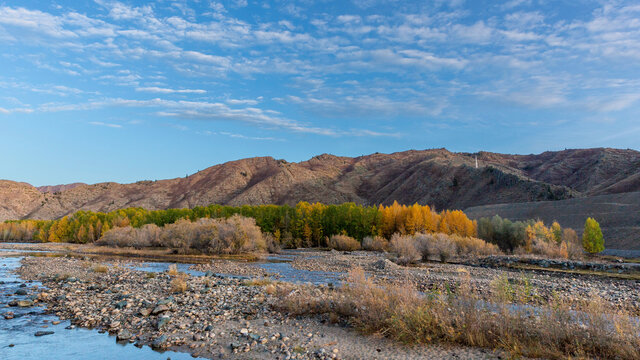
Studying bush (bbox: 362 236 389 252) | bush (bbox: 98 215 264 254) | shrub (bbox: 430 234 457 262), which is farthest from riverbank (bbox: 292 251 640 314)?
bush (bbox: 362 236 389 252)

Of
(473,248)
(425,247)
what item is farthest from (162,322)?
Answer: (473,248)

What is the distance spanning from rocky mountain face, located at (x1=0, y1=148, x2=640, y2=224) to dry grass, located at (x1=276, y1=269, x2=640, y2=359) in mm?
87922

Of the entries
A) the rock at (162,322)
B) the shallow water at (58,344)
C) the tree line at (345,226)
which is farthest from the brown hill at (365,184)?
the shallow water at (58,344)

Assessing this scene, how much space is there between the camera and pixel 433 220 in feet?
174

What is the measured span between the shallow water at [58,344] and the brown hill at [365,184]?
302ft

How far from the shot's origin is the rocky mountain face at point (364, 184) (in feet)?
332

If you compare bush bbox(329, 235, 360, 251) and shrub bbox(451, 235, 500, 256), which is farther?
bush bbox(329, 235, 360, 251)

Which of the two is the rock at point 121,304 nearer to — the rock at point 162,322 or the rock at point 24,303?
the rock at point 162,322

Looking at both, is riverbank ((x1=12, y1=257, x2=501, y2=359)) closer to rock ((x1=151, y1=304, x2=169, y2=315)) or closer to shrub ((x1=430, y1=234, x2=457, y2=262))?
rock ((x1=151, y1=304, x2=169, y2=315))

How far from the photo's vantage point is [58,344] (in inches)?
412

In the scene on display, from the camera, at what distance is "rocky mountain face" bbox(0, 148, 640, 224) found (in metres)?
101

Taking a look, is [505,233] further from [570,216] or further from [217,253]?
[217,253]

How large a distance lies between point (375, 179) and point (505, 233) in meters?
103

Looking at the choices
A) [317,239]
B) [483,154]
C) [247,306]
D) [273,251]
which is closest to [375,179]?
[483,154]
